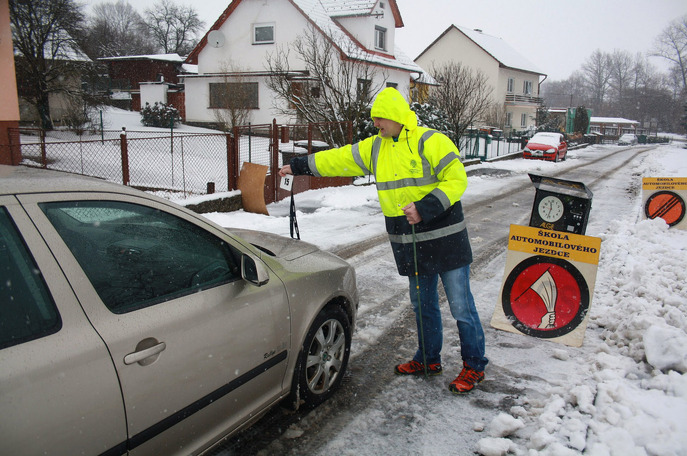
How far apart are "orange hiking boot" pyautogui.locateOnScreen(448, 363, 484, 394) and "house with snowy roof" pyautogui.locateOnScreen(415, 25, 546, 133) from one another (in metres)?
42.8

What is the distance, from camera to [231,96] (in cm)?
2595

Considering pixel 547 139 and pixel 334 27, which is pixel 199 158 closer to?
pixel 334 27

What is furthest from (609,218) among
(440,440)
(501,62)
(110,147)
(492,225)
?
(501,62)

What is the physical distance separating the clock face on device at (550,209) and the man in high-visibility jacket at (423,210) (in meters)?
1.12

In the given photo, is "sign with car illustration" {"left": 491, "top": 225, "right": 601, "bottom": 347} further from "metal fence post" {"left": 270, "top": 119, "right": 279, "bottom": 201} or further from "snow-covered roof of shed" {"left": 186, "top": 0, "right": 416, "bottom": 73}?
"snow-covered roof of shed" {"left": 186, "top": 0, "right": 416, "bottom": 73}

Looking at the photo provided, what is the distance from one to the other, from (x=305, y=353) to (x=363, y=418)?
616 millimetres

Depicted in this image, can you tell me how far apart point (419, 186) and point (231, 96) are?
24448 mm

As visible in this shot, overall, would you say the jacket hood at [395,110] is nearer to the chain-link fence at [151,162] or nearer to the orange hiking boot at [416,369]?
the orange hiking boot at [416,369]

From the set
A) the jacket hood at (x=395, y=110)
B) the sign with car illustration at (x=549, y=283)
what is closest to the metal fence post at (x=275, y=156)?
the sign with car illustration at (x=549, y=283)

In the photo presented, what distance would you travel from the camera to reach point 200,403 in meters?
2.25

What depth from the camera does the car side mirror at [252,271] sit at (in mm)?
2512

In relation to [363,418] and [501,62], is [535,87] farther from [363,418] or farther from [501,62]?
[363,418]

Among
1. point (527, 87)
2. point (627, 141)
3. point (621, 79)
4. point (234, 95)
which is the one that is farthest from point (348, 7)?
point (621, 79)

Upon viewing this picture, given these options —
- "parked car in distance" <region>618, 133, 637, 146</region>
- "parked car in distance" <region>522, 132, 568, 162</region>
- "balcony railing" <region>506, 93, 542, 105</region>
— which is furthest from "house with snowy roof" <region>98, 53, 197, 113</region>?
"parked car in distance" <region>618, 133, 637, 146</region>
